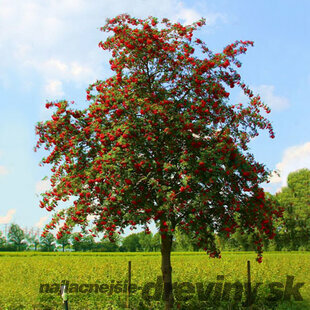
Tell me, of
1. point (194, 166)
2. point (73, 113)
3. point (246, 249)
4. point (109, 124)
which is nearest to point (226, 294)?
point (194, 166)

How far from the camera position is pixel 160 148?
1300cm

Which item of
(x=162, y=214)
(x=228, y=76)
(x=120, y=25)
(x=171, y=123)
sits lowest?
(x=162, y=214)

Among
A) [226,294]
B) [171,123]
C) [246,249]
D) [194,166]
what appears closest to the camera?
[194,166]

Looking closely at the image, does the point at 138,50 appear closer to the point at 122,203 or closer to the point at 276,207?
the point at 122,203

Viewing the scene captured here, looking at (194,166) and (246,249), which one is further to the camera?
(246,249)

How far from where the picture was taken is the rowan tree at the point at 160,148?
38.9ft

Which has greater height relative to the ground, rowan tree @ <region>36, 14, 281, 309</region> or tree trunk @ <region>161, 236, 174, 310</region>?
rowan tree @ <region>36, 14, 281, 309</region>

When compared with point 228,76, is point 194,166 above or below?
below

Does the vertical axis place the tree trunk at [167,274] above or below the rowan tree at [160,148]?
below

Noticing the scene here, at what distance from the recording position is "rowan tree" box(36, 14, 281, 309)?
38.9 ft

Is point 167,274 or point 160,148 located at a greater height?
Answer: point 160,148

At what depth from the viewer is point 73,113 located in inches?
535

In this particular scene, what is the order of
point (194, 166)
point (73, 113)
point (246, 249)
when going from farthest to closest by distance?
point (246, 249)
point (73, 113)
point (194, 166)

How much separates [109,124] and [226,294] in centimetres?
959
